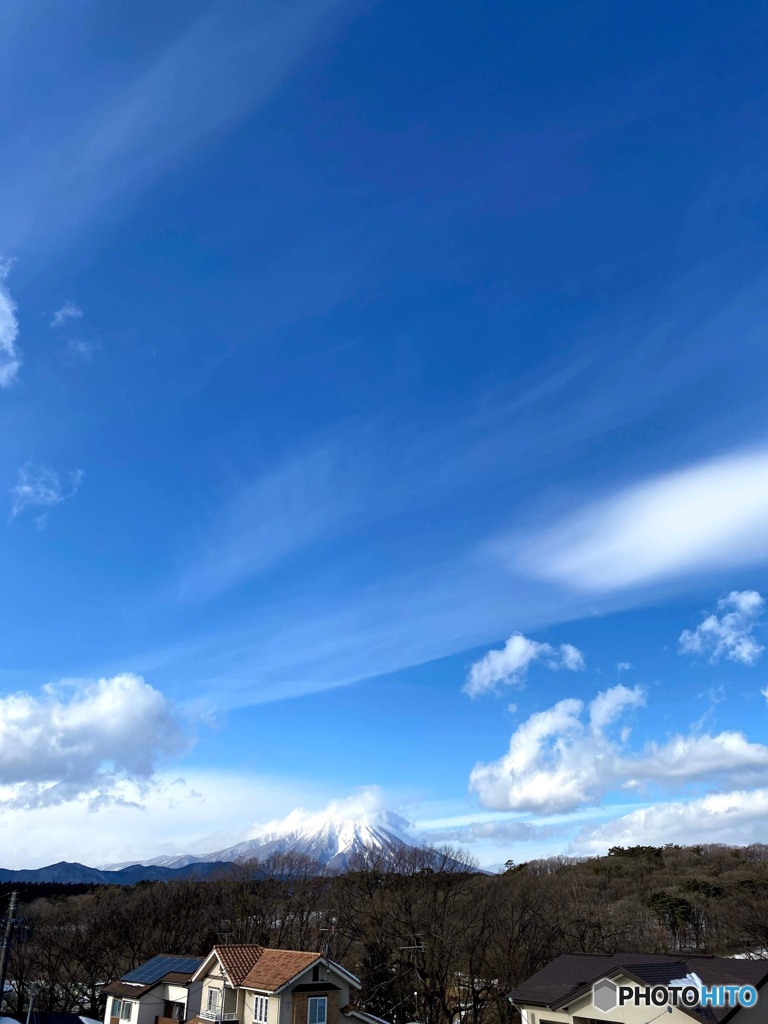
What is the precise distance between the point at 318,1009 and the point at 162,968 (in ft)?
51.4

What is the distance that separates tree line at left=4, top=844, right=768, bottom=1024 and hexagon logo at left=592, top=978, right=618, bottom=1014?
19.9 meters

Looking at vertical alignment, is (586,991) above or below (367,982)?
above

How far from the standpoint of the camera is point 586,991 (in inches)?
1361

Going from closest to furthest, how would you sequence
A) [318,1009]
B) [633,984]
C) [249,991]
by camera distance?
[633,984] → [318,1009] → [249,991]

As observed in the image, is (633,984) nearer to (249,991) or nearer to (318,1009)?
(318,1009)

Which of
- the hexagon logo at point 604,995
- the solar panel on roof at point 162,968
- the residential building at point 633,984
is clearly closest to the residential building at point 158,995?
the solar panel on roof at point 162,968

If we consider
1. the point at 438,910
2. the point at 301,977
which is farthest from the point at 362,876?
the point at 301,977

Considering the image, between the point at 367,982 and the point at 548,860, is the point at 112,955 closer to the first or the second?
the point at 367,982

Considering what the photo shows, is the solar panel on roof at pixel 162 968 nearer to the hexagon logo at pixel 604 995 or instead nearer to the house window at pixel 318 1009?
the house window at pixel 318 1009

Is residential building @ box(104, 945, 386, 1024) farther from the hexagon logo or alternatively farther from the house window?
the hexagon logo

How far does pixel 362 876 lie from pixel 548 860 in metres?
50.7

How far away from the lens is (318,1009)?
3825 cm

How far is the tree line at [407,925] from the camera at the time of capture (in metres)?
54.1

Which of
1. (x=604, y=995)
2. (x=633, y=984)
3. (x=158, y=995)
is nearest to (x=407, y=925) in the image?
(x=158, y=995)
